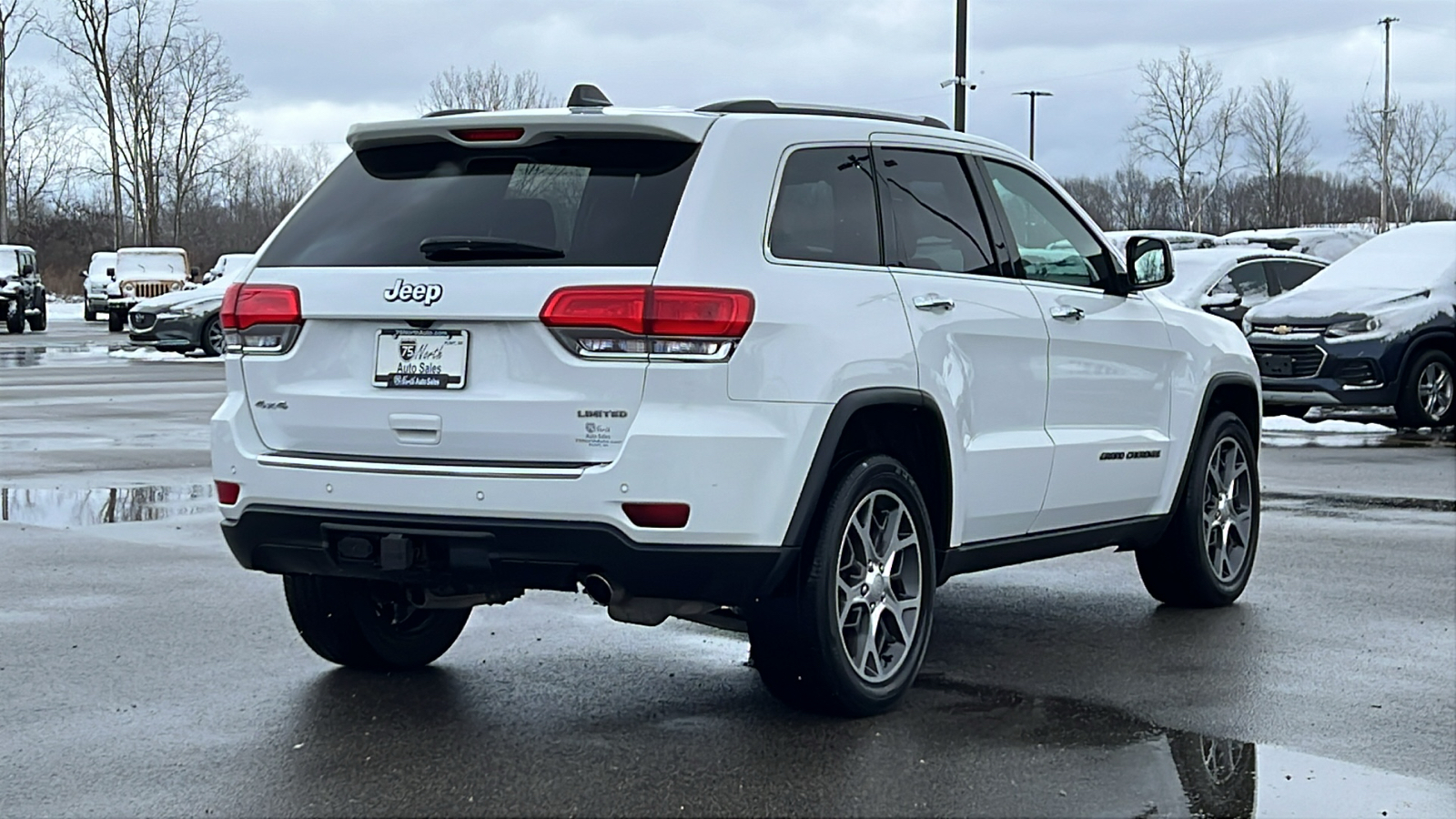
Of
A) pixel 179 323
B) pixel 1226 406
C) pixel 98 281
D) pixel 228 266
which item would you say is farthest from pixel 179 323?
pixel 1226 406

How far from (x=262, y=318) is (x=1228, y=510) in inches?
168

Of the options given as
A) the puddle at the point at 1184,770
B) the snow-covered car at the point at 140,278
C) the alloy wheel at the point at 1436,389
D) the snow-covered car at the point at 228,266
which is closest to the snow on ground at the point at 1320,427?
the alloy wheel at the point at 1436,389

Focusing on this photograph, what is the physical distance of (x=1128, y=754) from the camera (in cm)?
526

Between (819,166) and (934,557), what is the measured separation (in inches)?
52.0

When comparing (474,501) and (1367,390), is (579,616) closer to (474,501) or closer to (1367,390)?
(474,501)

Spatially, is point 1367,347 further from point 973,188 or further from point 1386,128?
point 1386,128

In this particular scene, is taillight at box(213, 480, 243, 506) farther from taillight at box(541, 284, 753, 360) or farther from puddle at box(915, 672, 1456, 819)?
puddle at box(915, 672, 1456, 819)

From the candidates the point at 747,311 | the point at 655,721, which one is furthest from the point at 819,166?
the point at 655,721

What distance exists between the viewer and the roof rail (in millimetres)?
5633

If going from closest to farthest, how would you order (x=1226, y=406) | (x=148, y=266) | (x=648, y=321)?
(x=648, y=321), (x=1226, y=406), (x=148, y=266)

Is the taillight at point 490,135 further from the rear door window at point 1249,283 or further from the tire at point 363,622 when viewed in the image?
the rear door window at point 1249,283

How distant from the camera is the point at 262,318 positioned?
5523mm

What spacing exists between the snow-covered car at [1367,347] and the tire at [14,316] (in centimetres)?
3124

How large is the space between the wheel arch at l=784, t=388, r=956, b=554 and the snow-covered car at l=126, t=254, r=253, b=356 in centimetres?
2462
